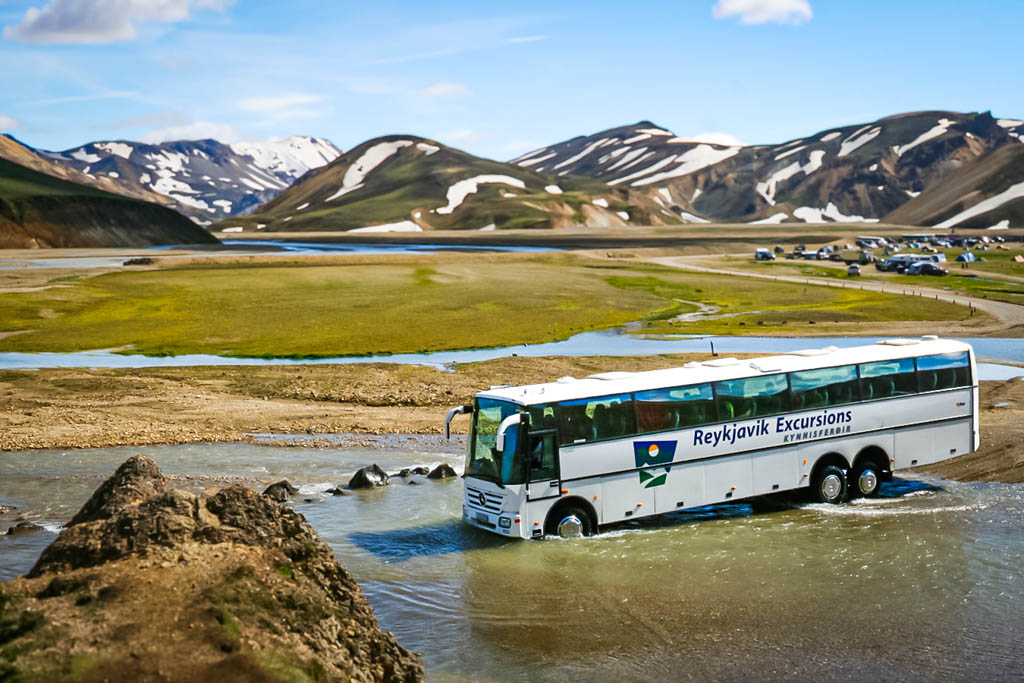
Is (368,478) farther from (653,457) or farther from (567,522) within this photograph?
(653,457)

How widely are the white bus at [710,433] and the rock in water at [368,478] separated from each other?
16.7ft

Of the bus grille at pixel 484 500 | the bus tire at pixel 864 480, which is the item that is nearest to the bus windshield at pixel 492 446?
the bus grille at pixel 484 500

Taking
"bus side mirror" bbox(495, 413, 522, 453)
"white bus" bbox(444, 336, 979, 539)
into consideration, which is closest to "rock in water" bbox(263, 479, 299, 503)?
"white bus" bbox(444, 336, 979, 539)

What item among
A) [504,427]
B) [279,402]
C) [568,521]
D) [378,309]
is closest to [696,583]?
[568,521]

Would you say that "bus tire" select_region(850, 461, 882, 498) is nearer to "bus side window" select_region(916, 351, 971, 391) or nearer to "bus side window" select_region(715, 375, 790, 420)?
"bus side window" select_region(916, 351, 971, 391)

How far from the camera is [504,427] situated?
2370 cm

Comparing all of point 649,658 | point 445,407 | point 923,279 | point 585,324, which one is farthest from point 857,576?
point 923,279

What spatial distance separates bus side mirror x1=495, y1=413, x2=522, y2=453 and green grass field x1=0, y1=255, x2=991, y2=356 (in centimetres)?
3563

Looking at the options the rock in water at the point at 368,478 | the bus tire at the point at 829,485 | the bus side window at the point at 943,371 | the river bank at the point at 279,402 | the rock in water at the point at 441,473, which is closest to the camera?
the bus tire at the point at 829,485

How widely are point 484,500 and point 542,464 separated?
182cm

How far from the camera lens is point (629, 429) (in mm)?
25125

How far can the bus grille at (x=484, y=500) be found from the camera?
2425 cm

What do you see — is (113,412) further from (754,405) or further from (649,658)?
(649,658)

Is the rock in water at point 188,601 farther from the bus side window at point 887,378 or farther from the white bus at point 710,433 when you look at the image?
the bus side window at point 887,378
